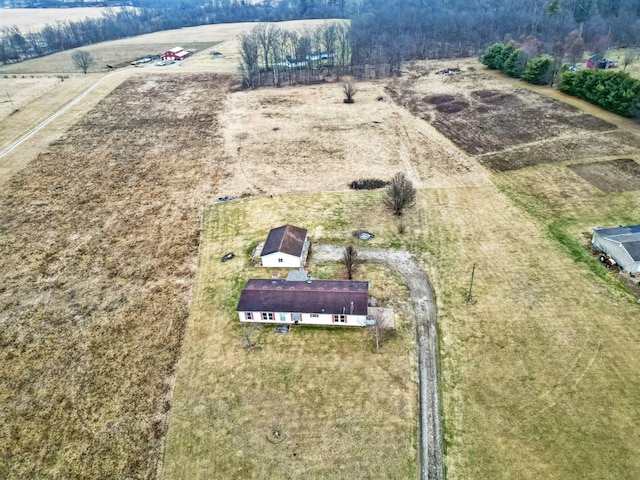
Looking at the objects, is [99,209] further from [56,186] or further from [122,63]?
[122,63]

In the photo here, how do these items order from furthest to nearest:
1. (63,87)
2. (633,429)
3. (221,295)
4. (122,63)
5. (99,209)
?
(122,63) < (63,87) < (99,209) < (221,295) < (633,429)

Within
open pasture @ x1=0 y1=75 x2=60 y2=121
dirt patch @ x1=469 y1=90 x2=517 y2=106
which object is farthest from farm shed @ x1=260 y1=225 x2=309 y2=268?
open pasture @ x1=0 y1=75 x2=60 y2=121

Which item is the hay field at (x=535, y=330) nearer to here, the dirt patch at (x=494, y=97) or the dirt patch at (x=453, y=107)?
the dirt patch at (x=453, y=107)

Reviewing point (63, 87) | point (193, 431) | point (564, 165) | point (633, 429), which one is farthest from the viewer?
point (63, 87)

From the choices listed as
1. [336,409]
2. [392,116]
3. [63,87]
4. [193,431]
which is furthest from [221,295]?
[63,87]

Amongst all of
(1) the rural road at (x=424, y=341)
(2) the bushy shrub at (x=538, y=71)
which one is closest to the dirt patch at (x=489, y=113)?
(2) the bushy shrub at (x=538, y=71)

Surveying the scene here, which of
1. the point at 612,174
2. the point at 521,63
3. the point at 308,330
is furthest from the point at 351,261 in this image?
the point at 521,63

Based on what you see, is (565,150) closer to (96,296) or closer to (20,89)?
(96,296)
